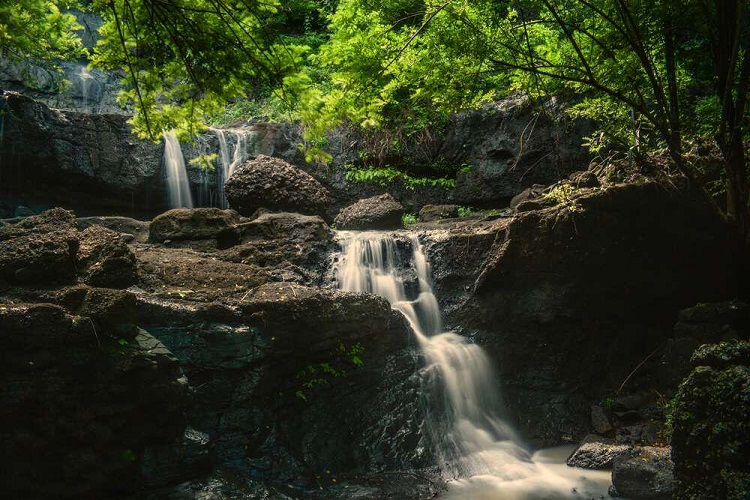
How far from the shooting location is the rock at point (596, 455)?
22.4 feet

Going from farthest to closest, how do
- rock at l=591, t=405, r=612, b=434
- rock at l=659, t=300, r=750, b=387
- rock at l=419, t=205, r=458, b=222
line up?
1. rock at l=419, t=205, r=458, b=222
2. rock at l=591, t=405, r=612, b=434
3. rock at l=659, t=300, r=750, b=387

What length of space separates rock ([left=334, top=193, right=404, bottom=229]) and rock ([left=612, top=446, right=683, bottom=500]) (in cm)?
706

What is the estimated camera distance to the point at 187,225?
995 cm

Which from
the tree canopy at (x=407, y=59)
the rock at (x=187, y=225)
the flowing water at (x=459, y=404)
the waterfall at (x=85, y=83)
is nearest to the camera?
the tree canopy at (x=407, y=59)

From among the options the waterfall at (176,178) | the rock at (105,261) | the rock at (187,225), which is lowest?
the rock at (105,261)

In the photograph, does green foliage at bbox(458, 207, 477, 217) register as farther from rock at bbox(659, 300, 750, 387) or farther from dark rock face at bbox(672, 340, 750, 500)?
dark rock face at bbox(672, 340, 750, 500)

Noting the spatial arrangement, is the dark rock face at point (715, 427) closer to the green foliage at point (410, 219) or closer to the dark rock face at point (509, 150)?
the dark rock face at point (509, 150)

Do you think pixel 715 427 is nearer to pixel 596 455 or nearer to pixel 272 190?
pixel 596 455

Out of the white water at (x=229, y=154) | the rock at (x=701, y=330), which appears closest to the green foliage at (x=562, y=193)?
the rock at (x=701, y=330)

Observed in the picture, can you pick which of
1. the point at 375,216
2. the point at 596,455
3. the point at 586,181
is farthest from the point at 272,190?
the point at 596,455

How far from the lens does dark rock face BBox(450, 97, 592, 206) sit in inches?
560

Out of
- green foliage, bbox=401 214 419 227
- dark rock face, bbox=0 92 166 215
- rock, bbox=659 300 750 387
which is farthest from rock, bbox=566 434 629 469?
dark rock face, bbox=0 92 166 215

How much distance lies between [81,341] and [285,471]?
254 centimetres

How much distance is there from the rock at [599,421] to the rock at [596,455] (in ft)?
2.78
